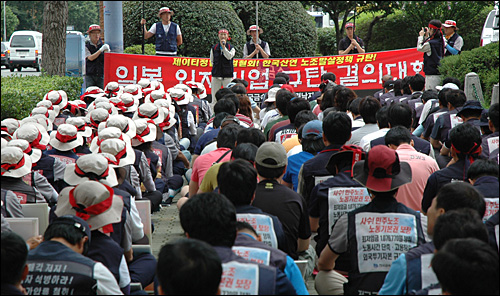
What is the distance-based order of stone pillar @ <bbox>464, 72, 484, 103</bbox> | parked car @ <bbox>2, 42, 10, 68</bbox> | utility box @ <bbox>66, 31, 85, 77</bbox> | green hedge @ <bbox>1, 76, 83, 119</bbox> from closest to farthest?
1. green hedge @ <bbox>1, 76, 83, 119</bbox>
2. stone pillar @ <bbox>464, 72, 484, 103</bbox>
3. utility box @ <bbox>66, 31, 85, 77</bbox>
4. parked car @ <bbox>2, 42, 10, 68</bbox>

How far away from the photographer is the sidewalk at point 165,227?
7430mm

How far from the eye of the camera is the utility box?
18328 millimetres

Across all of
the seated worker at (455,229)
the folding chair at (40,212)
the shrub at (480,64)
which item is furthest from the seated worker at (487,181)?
the shrub at (480,64)

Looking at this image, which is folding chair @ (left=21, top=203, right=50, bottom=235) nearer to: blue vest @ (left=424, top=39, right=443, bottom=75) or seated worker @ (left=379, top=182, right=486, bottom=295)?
seated worker @ (left=379, top=182, right=486, bottom=295)

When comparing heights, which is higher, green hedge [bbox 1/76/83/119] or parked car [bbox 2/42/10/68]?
green hedge [bbox 1/76/83/119]

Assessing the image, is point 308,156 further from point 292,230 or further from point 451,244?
point 451,244

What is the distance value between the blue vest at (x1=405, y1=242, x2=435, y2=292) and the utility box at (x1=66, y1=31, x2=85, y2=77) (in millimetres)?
15838

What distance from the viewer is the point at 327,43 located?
91.9 feet

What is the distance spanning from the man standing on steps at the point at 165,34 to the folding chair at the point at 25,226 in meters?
11.5

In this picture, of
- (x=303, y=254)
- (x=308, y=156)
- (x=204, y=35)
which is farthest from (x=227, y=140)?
(x=204, y=35)

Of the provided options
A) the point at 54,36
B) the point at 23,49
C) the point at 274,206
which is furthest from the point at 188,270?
the point at 23,49

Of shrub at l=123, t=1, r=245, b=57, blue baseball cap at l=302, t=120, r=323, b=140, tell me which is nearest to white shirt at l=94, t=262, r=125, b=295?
blue baseball cap at l=302, t=120, r=323, b=140

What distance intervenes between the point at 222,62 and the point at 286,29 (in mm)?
7040

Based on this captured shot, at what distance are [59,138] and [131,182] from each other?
1.11 meters
